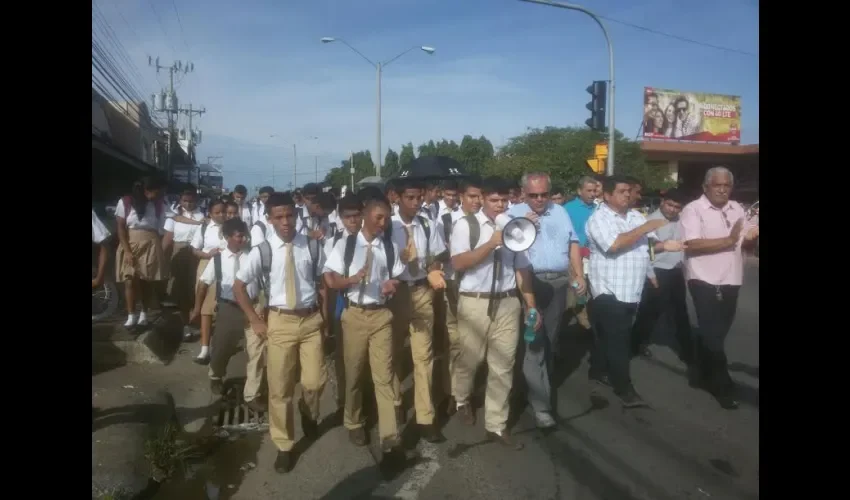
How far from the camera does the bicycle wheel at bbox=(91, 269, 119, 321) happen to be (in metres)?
7.41

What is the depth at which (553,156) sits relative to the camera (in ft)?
67.9

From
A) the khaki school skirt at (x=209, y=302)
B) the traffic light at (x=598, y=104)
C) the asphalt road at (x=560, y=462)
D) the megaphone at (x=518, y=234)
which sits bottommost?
the asphalt road at (x=560, y=462)

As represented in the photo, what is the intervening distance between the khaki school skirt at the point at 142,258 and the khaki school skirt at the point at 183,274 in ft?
3.68

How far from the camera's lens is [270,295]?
460 centimetres

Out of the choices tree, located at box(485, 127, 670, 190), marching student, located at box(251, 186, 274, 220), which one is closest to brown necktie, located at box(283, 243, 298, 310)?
marching student, located at box(251, 186, 274, 220)

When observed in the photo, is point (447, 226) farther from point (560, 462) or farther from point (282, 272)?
point (560, 462)

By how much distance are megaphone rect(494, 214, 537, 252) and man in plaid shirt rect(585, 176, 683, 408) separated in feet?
3.67

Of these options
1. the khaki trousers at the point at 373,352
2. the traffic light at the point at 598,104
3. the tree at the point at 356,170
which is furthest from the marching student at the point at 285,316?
the tree at the point at 356,170

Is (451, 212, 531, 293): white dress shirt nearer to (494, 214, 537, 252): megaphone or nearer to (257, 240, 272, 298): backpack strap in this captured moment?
(494, 214, 537, 252): megaphone

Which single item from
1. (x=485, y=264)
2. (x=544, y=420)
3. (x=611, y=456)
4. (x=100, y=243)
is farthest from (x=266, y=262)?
(x=611, y=456)

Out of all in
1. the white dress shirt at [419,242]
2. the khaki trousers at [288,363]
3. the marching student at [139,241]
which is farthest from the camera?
the marching student at [139,241]

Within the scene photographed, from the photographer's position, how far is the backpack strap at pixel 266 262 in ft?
15.1

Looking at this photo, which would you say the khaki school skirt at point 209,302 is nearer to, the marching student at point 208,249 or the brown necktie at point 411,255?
the marching student at point 208,249
